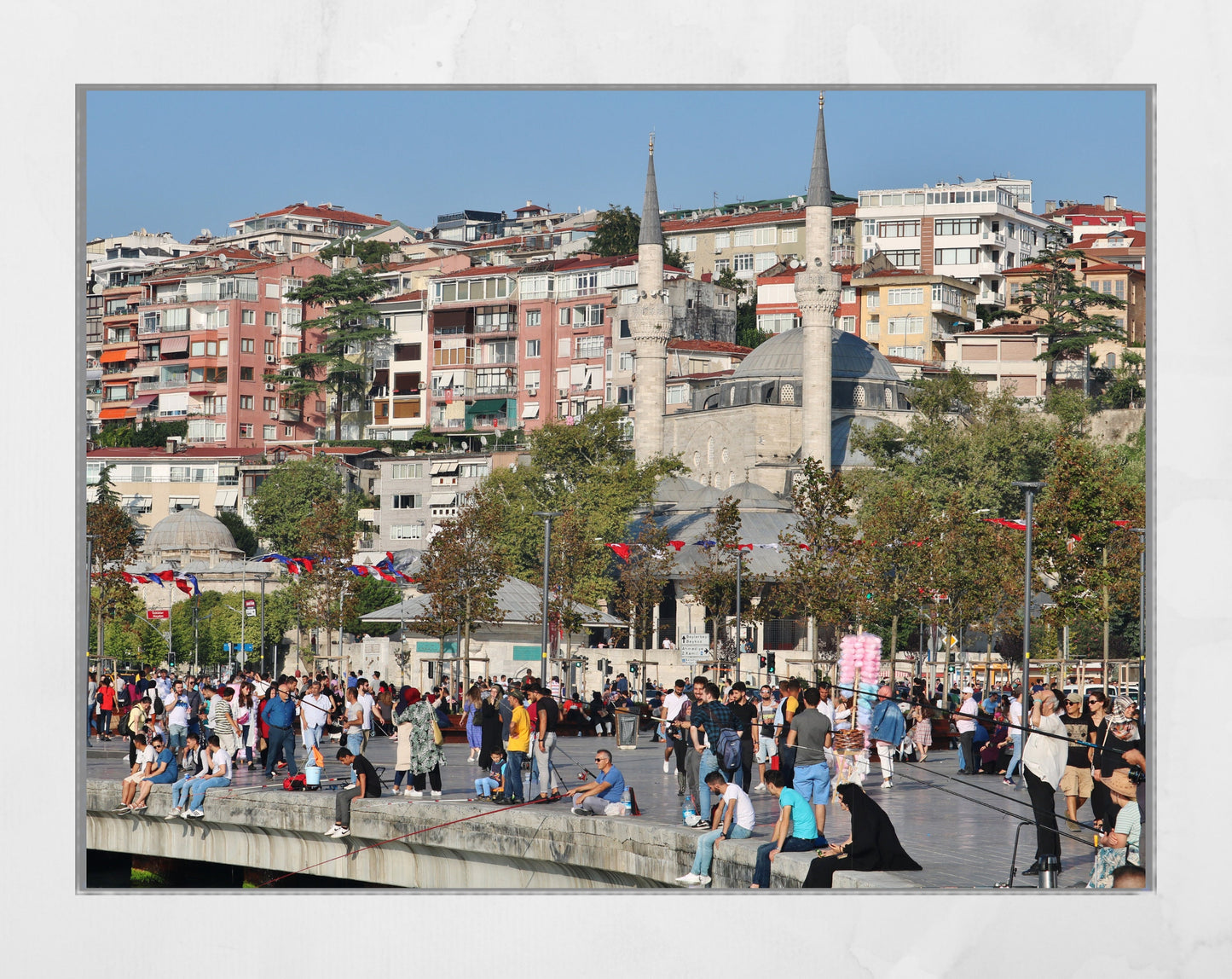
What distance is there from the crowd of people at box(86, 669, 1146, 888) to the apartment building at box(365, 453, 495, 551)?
45411mm

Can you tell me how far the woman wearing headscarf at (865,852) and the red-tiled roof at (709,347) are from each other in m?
62.2

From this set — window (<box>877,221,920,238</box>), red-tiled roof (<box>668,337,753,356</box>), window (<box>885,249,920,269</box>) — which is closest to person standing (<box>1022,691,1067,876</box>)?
red-tiled roof (<box>668,337,753,356</box>)

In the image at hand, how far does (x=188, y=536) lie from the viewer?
61.4 m

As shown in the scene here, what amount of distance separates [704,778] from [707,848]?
113 cm

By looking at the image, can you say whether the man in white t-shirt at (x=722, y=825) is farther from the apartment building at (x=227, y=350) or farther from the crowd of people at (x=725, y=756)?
the apartment building at (x=227, y=350)

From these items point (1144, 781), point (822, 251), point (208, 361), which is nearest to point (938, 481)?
point (822, 251)

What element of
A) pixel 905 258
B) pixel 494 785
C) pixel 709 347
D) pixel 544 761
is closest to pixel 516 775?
pixel 544 761

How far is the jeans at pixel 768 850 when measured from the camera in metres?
10.7

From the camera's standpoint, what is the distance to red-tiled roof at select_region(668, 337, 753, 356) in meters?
72.2

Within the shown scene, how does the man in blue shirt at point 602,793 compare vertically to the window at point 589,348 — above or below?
below

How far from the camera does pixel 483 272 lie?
76062 millimetres

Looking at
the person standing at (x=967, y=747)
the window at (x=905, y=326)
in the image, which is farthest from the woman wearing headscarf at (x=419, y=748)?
the window at (x=905, y=326)
